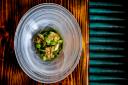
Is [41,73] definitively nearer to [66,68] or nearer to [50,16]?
[66,68]

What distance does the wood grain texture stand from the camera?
1689 millimetres

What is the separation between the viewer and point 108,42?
8.21ft

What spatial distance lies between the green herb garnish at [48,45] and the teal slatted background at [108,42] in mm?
756

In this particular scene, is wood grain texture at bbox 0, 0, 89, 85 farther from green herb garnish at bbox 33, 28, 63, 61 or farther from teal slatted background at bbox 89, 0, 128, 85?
teal slatted background at bbox 89, 0, 128, 85

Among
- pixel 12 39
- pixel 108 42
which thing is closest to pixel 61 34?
pixel 12 39

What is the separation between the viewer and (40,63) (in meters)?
1.74

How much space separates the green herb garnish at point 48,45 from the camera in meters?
1.75

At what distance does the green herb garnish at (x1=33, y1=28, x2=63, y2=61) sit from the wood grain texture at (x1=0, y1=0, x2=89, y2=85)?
150 mm

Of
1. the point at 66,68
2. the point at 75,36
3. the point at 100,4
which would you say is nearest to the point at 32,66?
the point at 66,68

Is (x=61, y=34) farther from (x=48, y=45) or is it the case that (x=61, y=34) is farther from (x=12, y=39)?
(x=12, y=39)

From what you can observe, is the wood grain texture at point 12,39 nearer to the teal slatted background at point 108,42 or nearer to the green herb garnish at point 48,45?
the green herb garnish at point 48,45

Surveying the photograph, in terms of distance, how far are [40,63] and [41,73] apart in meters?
0.07

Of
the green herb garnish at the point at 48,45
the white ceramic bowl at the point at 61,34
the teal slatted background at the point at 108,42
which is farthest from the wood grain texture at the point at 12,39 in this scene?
the teal slatted background at the point at 108,42

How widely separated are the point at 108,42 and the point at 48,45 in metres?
0.88
